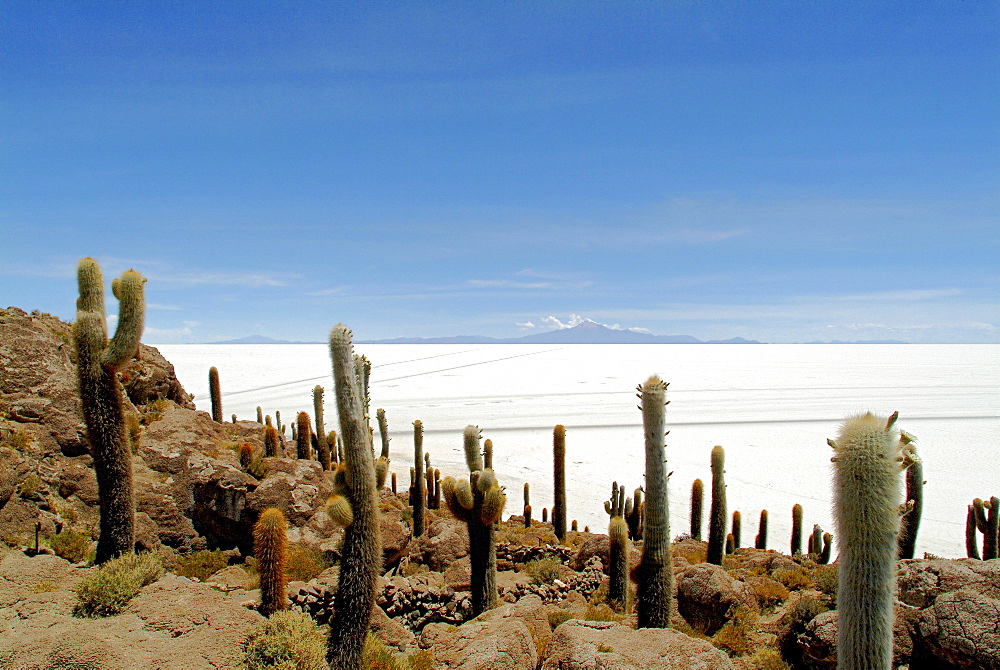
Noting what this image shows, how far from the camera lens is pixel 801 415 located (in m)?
41.1

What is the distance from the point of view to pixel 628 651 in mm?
5973

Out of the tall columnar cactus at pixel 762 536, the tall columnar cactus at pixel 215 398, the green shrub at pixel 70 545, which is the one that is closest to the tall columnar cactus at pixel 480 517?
the green shrub at pixel 70 545

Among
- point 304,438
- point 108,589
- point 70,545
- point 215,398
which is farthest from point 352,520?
point 215,398

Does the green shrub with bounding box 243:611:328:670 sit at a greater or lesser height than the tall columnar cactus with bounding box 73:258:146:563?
lesser

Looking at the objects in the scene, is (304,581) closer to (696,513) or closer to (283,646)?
(283,646)

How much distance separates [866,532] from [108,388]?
9213mm

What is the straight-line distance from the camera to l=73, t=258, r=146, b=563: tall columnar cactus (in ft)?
27.1

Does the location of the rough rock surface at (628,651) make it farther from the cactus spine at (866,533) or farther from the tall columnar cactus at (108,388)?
the tall columnar cactus at (108,388)

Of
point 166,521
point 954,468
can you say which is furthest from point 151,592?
point 954,468

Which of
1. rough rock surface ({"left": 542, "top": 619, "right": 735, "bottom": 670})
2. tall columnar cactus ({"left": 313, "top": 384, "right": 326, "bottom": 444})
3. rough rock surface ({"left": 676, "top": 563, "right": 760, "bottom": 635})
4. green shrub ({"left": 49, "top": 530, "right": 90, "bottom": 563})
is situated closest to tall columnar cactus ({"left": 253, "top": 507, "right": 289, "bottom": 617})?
rough rock surface ({"left": 542, "top": 619, "right": 735, "bottom": 670})

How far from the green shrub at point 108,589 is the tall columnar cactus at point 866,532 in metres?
7.87

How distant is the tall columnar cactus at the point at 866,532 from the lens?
3908mm

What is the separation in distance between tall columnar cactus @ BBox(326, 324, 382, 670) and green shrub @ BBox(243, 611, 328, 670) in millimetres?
661

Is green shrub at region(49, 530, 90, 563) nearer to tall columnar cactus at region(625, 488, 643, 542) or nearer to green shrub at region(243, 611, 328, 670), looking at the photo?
green shrub at region(243, 611, 328, 670)
